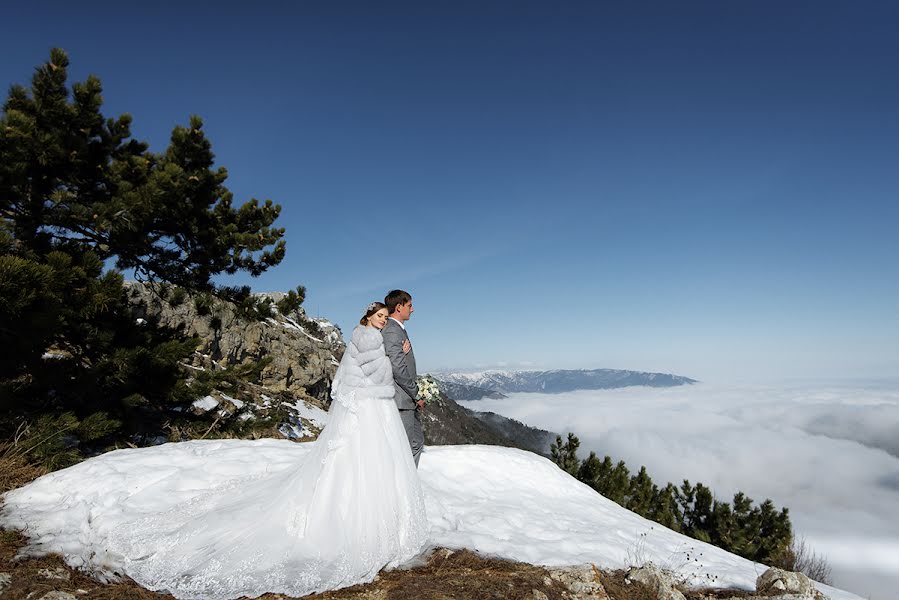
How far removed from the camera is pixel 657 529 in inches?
331

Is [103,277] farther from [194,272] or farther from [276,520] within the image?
[276,520]

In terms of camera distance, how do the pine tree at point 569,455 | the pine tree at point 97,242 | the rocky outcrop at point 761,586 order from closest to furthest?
the rocky outcrop at point 761,586
the pine tree at point 97,242
the pine tree at point 569,455

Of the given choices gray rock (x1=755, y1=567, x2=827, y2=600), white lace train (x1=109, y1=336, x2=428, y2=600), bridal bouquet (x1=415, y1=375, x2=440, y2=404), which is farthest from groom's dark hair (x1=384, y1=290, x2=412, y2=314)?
gray rock (x1=755, y1=567, x2=827, y2=600)

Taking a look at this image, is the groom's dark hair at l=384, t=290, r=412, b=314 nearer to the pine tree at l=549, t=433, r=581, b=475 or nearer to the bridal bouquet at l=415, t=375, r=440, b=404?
the bridal bouquet at l=415, t=375, r=440, b=404

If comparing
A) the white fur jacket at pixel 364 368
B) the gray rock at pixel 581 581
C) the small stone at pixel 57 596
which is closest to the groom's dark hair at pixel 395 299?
the white fur jacket at pixel 364 368

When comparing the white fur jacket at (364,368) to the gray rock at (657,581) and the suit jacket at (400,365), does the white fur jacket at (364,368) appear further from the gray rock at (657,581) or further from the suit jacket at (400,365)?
the gray rock at (657,581)

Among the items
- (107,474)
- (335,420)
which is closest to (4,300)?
(107,474)

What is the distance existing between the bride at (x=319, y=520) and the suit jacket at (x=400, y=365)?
19cm

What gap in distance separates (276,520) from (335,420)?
127 cm

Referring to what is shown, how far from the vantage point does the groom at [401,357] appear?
19.8 ft

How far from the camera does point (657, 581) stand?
4.62m

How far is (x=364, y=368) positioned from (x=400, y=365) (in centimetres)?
52

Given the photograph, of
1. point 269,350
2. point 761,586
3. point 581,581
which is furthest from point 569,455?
point 269,350

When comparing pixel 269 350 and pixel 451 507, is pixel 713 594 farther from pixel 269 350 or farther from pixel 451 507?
pixel 269 350
